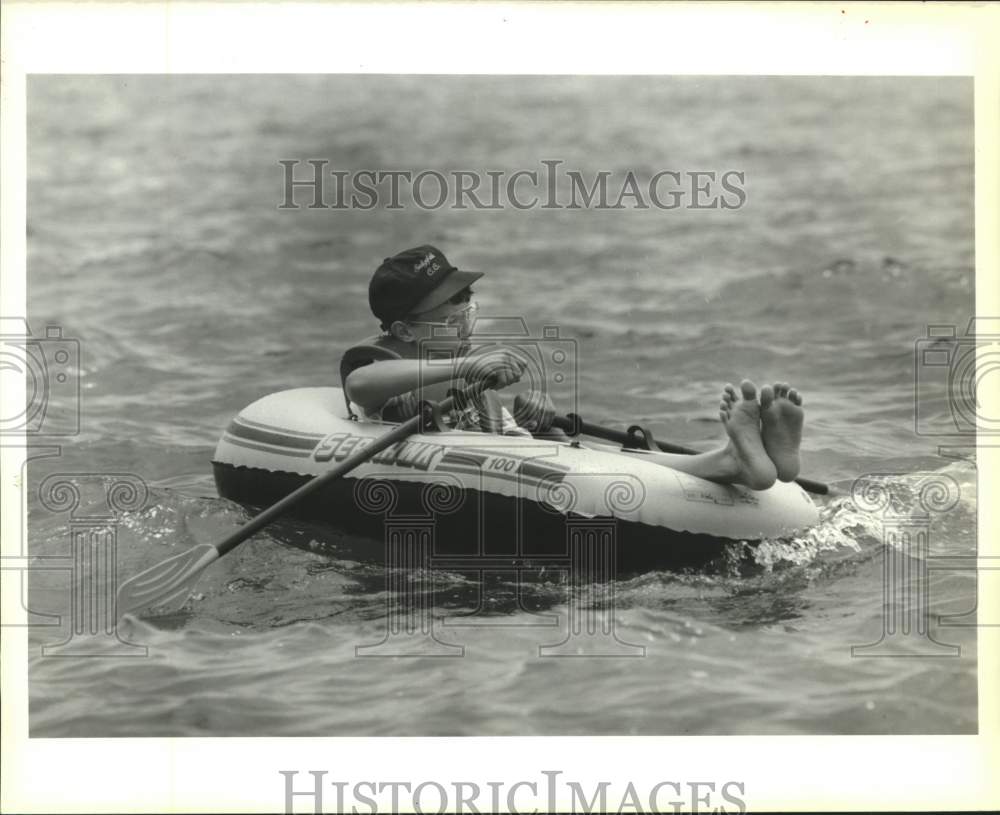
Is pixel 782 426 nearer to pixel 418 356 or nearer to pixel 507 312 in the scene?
pixel 418 356

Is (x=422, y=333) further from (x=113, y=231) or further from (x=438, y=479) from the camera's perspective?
(x=113, y=231)

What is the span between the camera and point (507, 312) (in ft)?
17.7

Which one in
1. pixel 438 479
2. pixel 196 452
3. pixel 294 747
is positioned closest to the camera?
pixel 294 747

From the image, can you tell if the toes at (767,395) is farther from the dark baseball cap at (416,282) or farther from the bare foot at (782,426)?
the dark baseball cap at (416,282)

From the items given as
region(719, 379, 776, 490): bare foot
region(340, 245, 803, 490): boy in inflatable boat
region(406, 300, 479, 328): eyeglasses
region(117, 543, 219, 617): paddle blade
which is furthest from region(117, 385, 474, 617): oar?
region(719, 379, 776, 490): bare foot

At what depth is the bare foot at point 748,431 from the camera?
4121 mm

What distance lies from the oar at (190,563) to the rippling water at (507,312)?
8cm

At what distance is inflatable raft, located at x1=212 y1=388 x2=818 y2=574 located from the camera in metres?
4.19

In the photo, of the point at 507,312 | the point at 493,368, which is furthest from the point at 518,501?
the point at 507,312

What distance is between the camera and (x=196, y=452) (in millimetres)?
5246

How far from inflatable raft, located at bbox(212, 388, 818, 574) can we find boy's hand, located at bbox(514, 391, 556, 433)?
22cm

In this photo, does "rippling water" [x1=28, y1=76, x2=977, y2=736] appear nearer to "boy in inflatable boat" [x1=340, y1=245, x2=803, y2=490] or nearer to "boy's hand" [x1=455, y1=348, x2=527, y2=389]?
"boy in inflatable boat" [x1=340, y1=245, x2=803, y2=490]

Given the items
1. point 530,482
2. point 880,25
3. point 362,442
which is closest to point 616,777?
point 530,482

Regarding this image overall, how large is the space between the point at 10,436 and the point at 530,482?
155cm
